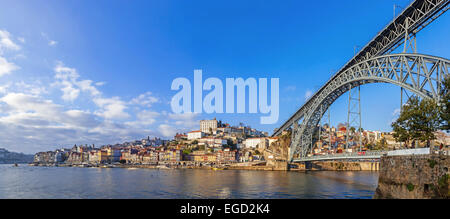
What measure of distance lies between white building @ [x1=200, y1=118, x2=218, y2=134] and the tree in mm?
141079

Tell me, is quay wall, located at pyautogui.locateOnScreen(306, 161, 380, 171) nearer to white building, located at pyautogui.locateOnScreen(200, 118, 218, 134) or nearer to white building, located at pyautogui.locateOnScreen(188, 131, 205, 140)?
white building, located at pyautogui.locateOnScreen(188, 131, 205, 140)

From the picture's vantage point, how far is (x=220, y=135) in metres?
149

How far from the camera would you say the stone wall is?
14649 mm

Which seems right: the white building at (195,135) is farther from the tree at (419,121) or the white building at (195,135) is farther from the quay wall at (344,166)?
the tree at (419,121)

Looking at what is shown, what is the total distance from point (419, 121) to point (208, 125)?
14874 cm

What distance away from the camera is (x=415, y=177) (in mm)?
16031

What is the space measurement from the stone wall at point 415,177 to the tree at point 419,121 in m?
4.16

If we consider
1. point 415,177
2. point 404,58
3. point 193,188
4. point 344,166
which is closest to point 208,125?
point 344,166

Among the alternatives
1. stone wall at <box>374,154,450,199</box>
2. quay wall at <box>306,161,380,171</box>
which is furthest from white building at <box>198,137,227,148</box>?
stone wall at <box>374,154,450,199</box>

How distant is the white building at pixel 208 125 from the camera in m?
164

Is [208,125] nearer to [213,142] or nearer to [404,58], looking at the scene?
[213,142]

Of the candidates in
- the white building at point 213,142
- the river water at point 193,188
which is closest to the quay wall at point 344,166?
the river water at point 193,188
